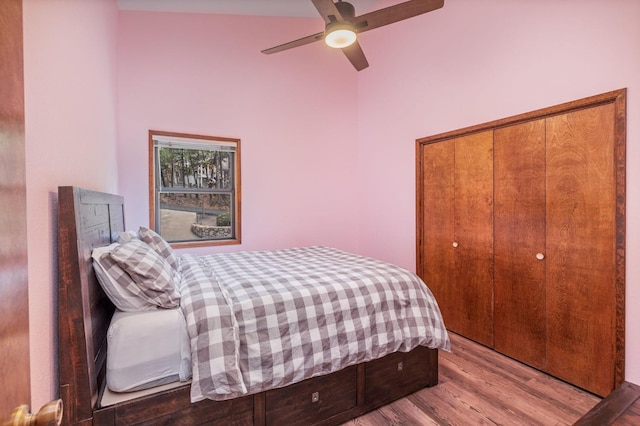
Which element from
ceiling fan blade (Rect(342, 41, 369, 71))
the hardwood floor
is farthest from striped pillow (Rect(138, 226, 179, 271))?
ceiling fan blade (Rect(342, 41, 369, 71))

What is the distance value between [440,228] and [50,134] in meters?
3.13

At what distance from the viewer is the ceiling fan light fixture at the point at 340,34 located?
6.46ft

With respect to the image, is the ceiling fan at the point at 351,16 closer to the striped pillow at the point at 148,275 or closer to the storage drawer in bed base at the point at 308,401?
the striped pillow at the point at 148,275

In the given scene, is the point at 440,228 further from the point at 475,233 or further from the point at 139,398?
the point at 139,398

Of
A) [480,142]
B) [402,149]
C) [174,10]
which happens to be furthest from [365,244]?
[174,10]

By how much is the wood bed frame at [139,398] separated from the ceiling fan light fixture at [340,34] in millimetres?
1728

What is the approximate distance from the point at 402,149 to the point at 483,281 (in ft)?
5.65

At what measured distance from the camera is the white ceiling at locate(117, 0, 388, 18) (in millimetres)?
3069

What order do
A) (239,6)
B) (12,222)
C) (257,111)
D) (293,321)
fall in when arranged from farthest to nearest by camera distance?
(257,111) < (239,6) < (293,321) < (12,222)

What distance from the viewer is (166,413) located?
139 centimetres

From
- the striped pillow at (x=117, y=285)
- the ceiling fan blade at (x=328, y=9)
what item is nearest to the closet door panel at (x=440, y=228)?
the ceiling fan blade at (x=328, y=9)

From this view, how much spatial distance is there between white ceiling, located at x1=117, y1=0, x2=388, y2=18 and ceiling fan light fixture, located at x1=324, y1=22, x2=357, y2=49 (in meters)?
1.80

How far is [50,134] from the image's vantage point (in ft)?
3.94

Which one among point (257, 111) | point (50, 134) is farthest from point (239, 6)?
point (50, 134)
